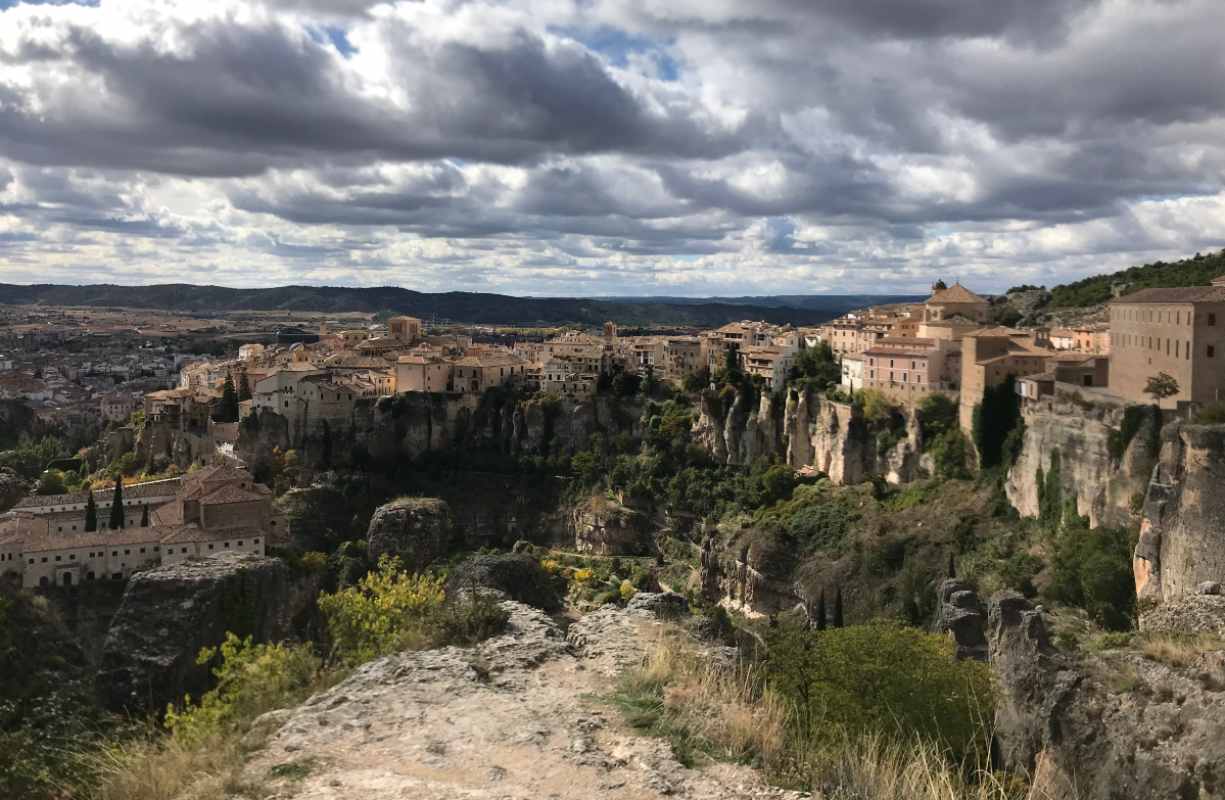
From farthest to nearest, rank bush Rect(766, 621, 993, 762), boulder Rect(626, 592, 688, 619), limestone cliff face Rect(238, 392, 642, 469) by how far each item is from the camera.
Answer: limestone cliff face Rect(238, 392, 642, 469)
boulder Rect(626, 592, 688, 619)
bush Rect(766, 621, 993, 762)

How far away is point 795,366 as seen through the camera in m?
63.8

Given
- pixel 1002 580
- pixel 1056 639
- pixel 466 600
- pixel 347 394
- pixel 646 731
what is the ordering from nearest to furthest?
1. pixel 646 731
2. pixel 1056 639
3. pixel 466 600
4. pixel 1002 580
5. pixel 347 394

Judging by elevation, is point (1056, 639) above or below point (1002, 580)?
above

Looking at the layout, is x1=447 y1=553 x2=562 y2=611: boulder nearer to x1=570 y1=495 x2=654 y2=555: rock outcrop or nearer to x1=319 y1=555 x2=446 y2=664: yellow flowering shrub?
x1=319 y1=555 x2=446 y2=664: yellow flowering shrub

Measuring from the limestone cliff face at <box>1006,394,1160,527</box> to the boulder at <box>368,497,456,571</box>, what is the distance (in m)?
30.1

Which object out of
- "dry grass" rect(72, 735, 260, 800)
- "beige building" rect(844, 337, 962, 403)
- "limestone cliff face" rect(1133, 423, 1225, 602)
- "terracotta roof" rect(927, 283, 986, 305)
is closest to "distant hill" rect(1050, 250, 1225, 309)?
"terracotta roof" rect(927, 283, 986, 305)

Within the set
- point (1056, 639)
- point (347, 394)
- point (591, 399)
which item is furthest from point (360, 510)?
point (1056, 639)

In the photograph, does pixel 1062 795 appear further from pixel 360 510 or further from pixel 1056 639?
pixel 360 510

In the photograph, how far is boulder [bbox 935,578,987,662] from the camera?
18000 mm

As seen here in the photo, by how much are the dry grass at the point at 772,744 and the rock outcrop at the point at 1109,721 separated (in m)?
0.43

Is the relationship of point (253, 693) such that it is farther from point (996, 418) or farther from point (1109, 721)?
point (996, 418)

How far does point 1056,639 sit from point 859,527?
31.6 metres

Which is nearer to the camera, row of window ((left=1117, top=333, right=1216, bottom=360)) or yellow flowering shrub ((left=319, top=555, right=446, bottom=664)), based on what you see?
yellow flowering shrub ((left=319, top=555, right=446, bottom=664))

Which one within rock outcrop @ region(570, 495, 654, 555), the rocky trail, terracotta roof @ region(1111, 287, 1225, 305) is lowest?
rock outcrop @ region(570, 495, 654, 555)
